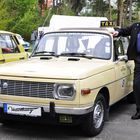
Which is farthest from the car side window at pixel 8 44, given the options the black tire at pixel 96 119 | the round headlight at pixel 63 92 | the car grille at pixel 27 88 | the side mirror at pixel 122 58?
the round headlight at pixel 63 92

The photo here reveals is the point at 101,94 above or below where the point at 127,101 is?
above

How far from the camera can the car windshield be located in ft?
27.8

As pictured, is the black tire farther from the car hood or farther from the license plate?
the license plate

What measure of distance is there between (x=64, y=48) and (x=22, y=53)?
3763 mm

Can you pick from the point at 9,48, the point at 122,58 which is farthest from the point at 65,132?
the point at 9,48

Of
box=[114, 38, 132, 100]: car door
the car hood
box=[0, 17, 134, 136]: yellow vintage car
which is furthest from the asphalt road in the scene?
the car hood

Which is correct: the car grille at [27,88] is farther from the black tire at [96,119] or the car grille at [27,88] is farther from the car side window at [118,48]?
the car side window at [118,48]

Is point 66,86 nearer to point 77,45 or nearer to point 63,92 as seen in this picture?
point 63,92

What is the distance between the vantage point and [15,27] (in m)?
45.1

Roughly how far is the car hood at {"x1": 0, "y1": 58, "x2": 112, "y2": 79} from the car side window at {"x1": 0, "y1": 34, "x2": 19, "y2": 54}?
316 cm

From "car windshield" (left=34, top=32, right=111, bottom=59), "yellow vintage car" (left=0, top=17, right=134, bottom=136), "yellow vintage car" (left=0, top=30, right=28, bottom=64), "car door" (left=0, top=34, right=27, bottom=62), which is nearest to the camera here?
"yellow vintage car" (left=0, top=17, right=134, bottom=136)

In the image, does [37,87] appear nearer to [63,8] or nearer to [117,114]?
[117,114]

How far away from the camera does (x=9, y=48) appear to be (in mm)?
11719

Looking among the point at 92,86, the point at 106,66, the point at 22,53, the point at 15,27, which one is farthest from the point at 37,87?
the point at 15,27
